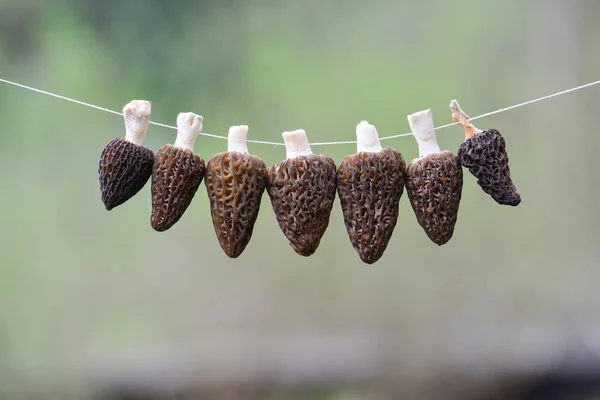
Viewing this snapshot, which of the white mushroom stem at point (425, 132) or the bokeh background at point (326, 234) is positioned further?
the bokeh background at point (326, 234)

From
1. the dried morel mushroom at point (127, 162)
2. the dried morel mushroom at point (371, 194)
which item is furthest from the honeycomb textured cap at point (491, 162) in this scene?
the dried morel mushroom at point (127, 162)

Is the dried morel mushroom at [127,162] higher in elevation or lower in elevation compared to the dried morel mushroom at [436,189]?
higher

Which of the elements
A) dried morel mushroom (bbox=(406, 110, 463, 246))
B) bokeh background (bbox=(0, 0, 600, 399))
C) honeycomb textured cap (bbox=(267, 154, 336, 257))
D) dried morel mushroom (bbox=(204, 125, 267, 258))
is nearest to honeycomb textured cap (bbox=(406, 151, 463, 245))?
dried morel mushroom (bbox=(406, 110, 463, 246))

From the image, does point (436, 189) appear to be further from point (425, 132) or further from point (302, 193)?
point (302, 193)

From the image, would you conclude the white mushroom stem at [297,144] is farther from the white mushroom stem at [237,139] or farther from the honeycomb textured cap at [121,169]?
the honeycomb textured cap at [121,169]

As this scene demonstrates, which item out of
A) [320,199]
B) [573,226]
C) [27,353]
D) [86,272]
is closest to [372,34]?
[573,226]

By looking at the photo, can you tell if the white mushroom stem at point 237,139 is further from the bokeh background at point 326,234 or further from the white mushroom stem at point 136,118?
the bokeh background at point 326,234
